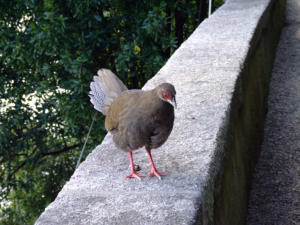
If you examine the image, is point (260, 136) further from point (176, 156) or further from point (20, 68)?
point (20, 68)

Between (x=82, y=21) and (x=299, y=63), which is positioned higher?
(x=82, y=21)

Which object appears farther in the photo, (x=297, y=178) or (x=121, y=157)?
(x=297, y=178)

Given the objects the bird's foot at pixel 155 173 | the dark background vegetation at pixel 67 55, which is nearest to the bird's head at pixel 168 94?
the bird's foot at pixel 155 173

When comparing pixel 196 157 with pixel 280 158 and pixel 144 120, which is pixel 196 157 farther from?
pixel 280 158

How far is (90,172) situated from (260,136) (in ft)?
6.72

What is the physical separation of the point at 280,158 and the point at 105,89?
1.67m

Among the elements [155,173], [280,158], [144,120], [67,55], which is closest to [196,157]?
[155,173]

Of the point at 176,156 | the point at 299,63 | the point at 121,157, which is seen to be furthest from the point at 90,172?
the point at 299,63

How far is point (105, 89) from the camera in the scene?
8.29 ft

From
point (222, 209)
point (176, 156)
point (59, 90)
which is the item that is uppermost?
point (176, 156)

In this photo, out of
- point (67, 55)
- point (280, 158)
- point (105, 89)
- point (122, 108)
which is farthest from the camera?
point (67, 55)

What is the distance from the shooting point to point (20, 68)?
277 inches

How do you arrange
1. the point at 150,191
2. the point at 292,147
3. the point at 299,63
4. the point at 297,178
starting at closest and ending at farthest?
the point at 150,191
the point at 297,178
the point at 292,147
the point at 299,63

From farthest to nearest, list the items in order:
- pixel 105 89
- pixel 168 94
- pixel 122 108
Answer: pixel 105 89, pixel 122 108, pixel 168 94
